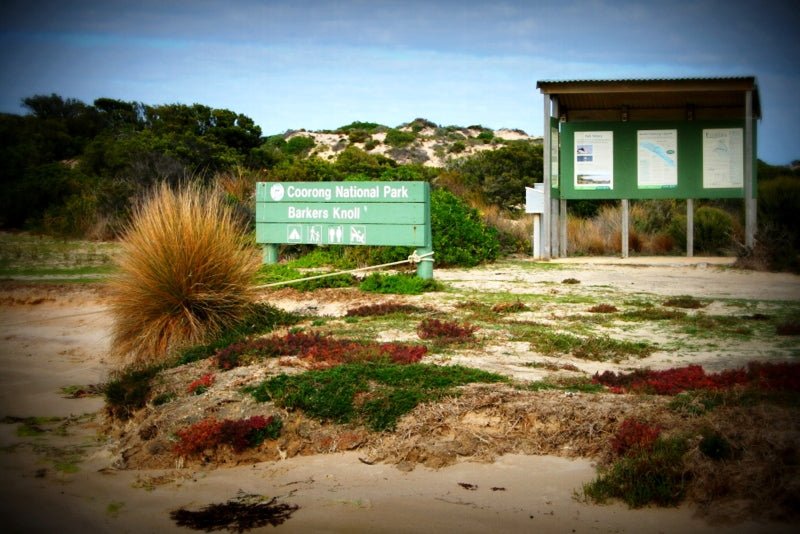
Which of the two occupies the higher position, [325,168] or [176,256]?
[325,168]

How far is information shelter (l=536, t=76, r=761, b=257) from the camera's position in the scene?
69.7 feet

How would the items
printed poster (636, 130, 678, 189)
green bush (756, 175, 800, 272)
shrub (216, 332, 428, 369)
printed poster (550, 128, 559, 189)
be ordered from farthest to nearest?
printed poster (636, 130, 678, 189) < printed poster (550, 128, 559, 189) < green bush (756, 175, 800, 272) < shrub (216, 332, 428, 369)

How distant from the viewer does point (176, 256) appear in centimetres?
1035

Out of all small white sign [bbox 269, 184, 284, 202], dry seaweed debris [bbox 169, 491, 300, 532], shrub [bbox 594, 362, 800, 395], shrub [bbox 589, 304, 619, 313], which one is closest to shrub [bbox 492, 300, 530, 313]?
shrub [bbox 589, 304, 619, 313]

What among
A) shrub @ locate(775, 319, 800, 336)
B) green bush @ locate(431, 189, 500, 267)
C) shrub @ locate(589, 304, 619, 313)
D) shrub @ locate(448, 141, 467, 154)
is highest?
shrub @ locate(448, 141, 467, 154)

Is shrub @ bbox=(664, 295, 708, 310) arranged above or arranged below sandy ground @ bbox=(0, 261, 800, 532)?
above

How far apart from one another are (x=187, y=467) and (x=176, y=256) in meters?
4.29

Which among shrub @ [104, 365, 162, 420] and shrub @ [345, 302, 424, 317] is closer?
shrub @ [104, 365, 162, 420]

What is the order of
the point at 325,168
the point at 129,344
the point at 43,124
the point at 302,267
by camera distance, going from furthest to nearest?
the point at 43,124
the point at 325,168
the point at 302,267
the point at 129,344

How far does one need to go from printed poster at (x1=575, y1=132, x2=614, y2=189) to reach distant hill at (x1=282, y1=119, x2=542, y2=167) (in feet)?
93.4

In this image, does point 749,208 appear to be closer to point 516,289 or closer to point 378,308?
point 516,289

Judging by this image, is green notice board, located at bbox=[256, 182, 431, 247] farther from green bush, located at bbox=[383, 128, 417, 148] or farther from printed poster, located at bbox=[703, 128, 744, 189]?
green bush, located at bbox=[383, 128, 417, 148]

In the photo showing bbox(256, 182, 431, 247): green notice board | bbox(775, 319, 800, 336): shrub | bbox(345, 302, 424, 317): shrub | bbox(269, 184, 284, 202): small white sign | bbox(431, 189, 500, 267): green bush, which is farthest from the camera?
bbox(431, 189, 500, 267): green bush

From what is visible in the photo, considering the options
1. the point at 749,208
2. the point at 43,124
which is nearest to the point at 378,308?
the point at 749,208
